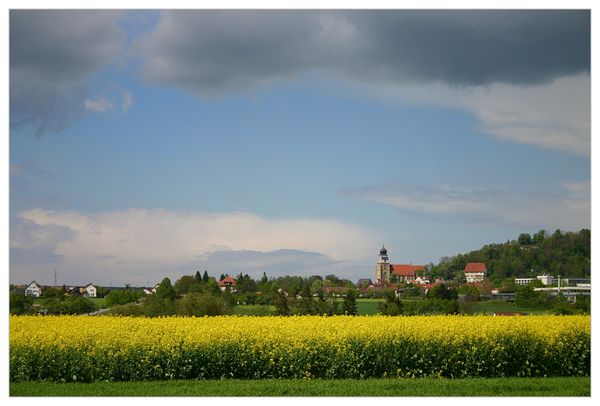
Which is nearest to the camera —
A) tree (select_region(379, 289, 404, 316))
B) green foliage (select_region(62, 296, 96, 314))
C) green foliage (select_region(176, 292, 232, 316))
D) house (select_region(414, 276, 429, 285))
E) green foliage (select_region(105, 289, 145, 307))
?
green foliage (select_region(62, 296, 96, 314))

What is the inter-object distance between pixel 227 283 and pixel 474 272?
6.14 m

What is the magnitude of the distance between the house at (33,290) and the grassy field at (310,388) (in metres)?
3.81

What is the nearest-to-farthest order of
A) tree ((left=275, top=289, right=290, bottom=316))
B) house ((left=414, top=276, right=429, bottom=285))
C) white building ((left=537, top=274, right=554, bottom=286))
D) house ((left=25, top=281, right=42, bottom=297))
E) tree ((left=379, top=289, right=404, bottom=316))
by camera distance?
house ((left=25, top=281, right=42, bottom=297))
tree ((left=275, top=289, right=290, bottom=316))
tree ((left=379, top=289, right=404, bottom=316))
white building ((left=537, top=274, right=554, bottom=286))
house ((left=414, top=276, right=429, bottom=285))

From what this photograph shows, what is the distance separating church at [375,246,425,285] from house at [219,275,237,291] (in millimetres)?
3523

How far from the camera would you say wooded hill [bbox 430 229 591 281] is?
50.3ft

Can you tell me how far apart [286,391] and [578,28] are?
7.42 meters

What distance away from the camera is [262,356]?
422 inches

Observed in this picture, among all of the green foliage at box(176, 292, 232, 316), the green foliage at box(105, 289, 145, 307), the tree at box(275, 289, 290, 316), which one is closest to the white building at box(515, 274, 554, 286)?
the tree at box(275, 289, 290, 316)

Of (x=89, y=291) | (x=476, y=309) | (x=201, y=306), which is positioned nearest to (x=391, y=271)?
(x=476, y=309)

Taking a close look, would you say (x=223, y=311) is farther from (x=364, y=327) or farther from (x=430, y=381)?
(x=430, y=381)

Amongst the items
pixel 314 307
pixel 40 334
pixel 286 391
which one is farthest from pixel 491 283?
pixel 40 334

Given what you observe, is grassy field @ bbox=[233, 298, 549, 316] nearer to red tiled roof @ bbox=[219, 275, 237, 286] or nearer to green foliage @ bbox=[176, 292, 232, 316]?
green foliage @ bbox=[176, 292, 232, 316]

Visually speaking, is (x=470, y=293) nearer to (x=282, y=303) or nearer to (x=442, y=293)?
(x=442, y=293)

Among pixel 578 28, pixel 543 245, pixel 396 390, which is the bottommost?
pixel 396 390
